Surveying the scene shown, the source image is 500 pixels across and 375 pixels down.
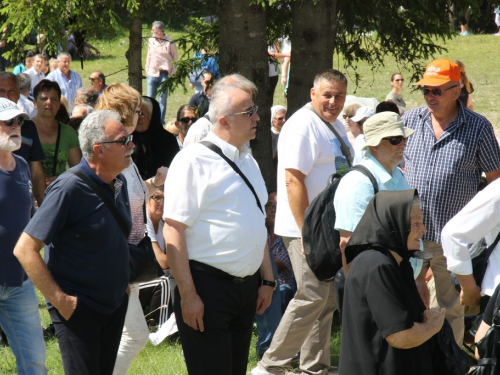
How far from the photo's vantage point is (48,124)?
24.2ft

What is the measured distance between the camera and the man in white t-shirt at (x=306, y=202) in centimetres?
551

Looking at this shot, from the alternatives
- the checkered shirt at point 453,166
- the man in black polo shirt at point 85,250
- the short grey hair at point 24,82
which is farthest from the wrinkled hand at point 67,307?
the short grey hair at point 24,82

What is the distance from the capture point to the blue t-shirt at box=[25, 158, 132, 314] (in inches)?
153

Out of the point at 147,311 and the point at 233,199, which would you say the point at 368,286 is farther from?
the point at 147,311

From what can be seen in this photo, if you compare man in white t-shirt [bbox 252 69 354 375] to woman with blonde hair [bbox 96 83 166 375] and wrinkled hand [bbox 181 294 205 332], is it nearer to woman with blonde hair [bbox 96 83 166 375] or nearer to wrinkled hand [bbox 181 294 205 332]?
woman with blonde hair [bbox 96 83 166 375]

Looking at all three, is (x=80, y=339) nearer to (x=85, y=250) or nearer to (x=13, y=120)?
(x=85, y=250)

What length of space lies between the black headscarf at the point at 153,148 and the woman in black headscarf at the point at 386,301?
2.96 metres

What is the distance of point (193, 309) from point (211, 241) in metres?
0.37

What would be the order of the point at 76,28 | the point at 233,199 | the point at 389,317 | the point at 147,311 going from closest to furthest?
the point at 389,317, the point at 233,199, the point at 147,311, the point at 76,28

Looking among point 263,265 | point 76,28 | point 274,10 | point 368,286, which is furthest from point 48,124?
point 368,286

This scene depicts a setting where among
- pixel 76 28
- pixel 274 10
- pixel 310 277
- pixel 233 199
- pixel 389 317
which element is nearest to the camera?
pixel 389 317

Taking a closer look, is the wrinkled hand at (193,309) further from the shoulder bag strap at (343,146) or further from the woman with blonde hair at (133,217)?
the shoulder bag strap at (343,146)

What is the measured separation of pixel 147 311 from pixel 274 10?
3780 millimetres

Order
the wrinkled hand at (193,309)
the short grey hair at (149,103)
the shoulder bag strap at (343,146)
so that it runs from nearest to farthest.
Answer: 1. the wrinkled hand at (193,309)
2. the shoulder bag strap at (343,146)
3. the short grey hair at (149,103)
